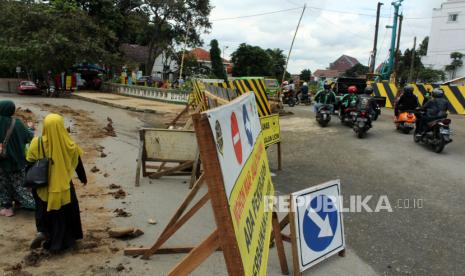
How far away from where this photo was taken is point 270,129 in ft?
25.6

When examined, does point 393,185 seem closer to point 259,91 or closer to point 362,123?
point 362,123

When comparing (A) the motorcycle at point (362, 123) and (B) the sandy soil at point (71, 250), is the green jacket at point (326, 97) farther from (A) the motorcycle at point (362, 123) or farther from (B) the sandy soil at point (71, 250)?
(B) the sandy soil at point (71, 250)

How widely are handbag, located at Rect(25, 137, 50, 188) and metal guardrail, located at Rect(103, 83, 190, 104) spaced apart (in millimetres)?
16592

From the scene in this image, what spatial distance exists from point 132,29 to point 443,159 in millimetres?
32607

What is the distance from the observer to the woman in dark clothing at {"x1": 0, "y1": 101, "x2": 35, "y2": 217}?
495 centimetres

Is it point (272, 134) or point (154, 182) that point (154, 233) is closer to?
point (154, 182)

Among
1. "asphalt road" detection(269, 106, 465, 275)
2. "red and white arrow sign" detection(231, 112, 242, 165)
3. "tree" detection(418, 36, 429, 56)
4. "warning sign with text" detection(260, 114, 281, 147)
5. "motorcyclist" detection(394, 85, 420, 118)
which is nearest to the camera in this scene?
"red and white arrow sign" detection(231, 112, 242, 165)

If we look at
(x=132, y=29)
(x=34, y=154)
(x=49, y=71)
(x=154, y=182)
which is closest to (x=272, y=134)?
(x=154, y=182)

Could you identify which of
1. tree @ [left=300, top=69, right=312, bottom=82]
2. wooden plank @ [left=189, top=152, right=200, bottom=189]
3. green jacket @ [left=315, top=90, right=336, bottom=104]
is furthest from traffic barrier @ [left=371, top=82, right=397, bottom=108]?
tree @ [left=300, top=69, right=312, bottom=82]

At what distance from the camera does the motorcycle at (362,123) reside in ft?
36.3

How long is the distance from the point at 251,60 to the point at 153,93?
42.9 metres

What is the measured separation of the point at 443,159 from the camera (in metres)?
8.88

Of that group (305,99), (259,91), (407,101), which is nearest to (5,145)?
(259,91)

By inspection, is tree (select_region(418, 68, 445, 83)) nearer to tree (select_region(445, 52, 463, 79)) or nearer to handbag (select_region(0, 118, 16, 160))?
tree (select_region(445, 52, 463, 79))
